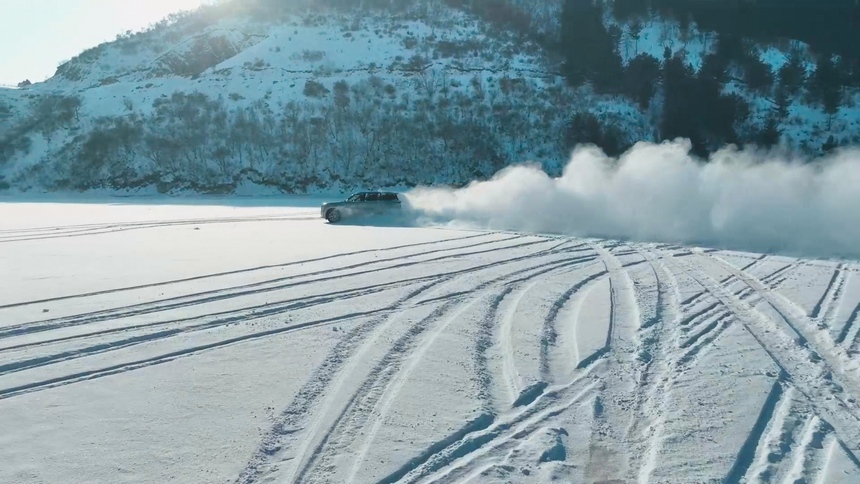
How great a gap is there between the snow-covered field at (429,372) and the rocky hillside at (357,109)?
1303 inches

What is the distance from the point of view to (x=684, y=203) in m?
19.5

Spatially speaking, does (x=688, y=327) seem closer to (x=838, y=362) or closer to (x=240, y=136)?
(x=838, y=362)

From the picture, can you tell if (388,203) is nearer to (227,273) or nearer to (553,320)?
(227,273)

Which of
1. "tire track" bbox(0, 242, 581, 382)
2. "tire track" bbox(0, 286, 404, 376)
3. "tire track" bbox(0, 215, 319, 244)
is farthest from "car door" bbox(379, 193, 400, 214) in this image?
"tire track" bbox(0, 286, 404, 376)

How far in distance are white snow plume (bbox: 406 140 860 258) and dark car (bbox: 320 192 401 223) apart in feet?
4.33

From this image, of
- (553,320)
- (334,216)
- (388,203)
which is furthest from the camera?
(388,203)

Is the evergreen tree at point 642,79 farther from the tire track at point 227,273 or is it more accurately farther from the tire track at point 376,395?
the tire track at point 376,395

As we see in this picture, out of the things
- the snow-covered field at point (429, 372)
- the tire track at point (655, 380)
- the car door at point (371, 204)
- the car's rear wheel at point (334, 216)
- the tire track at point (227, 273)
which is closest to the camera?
the snow-covered field at point (429, 372)

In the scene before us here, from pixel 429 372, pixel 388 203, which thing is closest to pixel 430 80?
pixel 388 203

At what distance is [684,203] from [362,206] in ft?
38.7

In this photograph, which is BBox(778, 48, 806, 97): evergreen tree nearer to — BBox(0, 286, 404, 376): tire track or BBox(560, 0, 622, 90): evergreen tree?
BBox(560, 0, 622, 90): evergreen tree

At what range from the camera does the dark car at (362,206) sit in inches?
885

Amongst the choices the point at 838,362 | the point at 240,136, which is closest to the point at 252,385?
the point at 838,362

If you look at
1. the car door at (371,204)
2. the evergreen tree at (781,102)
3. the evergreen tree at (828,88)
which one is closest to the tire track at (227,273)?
the car door at (371,204)
